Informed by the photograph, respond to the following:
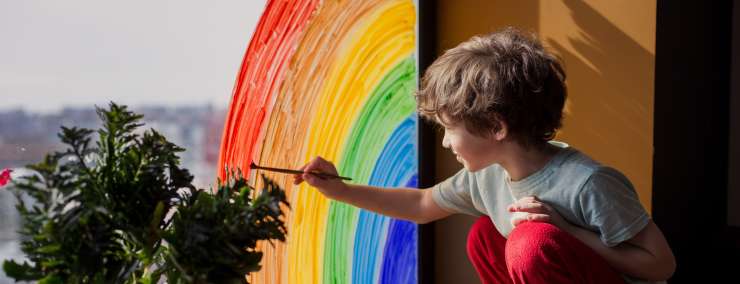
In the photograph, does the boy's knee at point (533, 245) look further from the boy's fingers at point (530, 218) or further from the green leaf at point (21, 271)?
the green leaf at point (21, 271)

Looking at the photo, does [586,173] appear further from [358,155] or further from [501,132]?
[358,155]

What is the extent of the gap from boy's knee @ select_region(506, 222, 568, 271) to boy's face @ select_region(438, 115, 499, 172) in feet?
0.54

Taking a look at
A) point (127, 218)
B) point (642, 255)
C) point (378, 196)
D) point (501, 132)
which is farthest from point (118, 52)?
point (642, 255)

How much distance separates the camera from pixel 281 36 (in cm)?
160

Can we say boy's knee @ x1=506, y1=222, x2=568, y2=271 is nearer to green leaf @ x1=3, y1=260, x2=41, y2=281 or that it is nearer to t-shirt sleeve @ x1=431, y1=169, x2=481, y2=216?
t-shirt sleeve @ x1=431, y1=169, x2=481, y2=216

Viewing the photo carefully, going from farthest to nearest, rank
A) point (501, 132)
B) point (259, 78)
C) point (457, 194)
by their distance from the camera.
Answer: point (457, 194)
point (259, 78)
point (501, 132)

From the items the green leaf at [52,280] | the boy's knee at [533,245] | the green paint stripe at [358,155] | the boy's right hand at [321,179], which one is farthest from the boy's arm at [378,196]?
the green leaf at [52,280]

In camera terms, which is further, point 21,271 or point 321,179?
point 321,179

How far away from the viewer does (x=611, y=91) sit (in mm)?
1832

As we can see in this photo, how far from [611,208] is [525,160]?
0.74 feet

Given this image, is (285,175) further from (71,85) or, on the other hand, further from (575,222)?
(575,222)

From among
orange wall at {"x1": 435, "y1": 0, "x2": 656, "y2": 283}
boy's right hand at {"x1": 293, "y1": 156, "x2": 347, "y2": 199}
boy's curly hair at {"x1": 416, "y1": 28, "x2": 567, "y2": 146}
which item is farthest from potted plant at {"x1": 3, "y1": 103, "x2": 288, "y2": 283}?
orange wall at {"x1": 435, "y1": 0, "x2": 656, "y2": 283}

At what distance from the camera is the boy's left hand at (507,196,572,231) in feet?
4.63

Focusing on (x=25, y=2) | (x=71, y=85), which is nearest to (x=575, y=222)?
(x=71, y=85)
